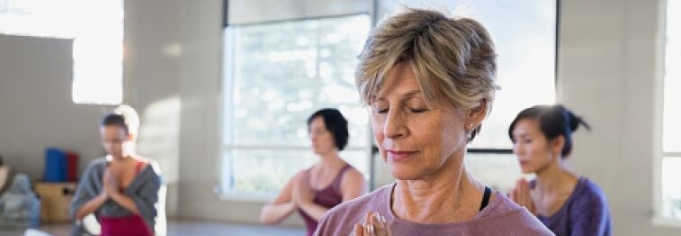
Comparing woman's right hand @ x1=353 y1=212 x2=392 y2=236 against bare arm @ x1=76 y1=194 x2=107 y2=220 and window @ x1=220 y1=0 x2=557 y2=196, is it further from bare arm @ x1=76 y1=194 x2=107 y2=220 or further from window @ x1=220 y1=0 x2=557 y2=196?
window @ x1=220 y1=0 x2=557 y2=196

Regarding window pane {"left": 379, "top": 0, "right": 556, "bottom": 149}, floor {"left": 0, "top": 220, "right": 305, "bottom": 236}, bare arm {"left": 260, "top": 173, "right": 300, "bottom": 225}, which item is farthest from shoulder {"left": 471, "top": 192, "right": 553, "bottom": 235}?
floor {"left": 0, "top": 220, "right": 305, "bottom": 236}

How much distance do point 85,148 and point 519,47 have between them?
13.4 feet

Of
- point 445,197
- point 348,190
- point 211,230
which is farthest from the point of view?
point 211,230

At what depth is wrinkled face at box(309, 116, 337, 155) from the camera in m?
2.95

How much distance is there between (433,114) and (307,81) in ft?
17.3

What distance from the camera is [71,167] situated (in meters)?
6.49

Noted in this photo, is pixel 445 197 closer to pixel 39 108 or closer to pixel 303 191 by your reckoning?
pixel 303 191

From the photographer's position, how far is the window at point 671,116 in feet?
15.3

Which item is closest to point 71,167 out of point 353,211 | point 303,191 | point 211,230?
point 211,230

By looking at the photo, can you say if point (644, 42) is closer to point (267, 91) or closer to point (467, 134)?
point (267, 91)

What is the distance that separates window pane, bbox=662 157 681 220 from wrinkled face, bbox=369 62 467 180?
413 cm

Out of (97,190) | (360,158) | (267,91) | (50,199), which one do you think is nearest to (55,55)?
(50,199)

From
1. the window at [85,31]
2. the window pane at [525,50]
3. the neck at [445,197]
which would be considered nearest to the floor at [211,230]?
the window at [85,31]

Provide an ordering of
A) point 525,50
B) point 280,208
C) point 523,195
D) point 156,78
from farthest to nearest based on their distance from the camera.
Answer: point 156,78, point 525,50, point 280,208, point 523,195
